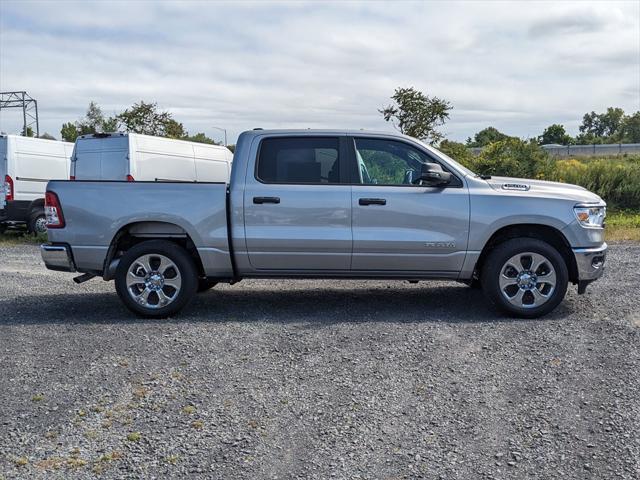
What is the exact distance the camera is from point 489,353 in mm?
5934

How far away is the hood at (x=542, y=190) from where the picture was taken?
725cm

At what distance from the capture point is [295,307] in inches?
311

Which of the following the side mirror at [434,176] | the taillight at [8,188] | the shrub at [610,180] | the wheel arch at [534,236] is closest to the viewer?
the side mirror at [434,176]

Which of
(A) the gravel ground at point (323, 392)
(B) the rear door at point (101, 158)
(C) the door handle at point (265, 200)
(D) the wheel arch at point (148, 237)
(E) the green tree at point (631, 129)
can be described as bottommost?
(A) the gravel ground at point (323, 392)

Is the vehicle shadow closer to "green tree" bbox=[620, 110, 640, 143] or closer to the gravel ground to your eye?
the gravel ground

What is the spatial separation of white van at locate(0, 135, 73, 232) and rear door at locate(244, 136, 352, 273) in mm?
9728

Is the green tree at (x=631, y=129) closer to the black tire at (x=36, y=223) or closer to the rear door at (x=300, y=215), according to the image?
the black tire at (x=36, y=223)

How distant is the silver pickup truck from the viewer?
23.6ft

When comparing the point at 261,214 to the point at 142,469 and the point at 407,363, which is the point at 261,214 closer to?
the point at 407,363

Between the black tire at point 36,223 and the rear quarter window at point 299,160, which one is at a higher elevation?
the rear quarter window at point 299,160

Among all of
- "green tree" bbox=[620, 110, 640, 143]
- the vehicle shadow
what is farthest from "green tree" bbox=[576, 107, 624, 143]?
the vehicle shadow

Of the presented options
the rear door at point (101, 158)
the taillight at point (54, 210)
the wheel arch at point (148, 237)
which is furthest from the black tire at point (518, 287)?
the rear door at point (101, 158)

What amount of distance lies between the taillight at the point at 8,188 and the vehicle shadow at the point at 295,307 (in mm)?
7219

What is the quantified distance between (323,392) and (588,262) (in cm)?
350
